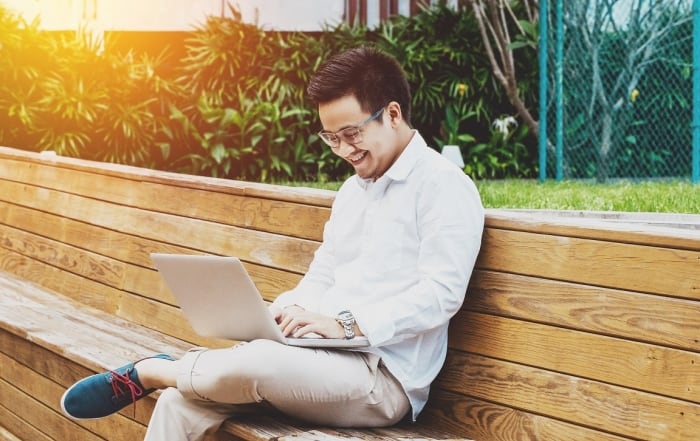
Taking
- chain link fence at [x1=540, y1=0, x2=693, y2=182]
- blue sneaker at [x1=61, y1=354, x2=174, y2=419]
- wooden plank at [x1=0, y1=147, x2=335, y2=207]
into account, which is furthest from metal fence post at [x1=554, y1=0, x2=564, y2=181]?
blue sneaker at [x1=61, y1=354, x2=174, y2=419]

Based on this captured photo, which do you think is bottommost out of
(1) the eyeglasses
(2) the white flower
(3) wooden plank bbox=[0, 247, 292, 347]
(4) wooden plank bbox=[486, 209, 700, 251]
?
(3) wooden plank bbox=[0, 247, 292, 347]

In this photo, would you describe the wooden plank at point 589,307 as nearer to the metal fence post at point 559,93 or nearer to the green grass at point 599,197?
the green grass at point 599,197

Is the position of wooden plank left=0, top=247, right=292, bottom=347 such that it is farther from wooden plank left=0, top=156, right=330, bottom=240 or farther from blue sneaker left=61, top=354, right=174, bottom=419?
blue sneaker left=61, top=354, right=174, bottom=419

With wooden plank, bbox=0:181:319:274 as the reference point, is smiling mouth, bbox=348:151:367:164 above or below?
above

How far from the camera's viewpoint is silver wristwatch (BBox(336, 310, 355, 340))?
9.95 ft

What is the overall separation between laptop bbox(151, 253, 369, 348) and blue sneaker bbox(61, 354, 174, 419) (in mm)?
278

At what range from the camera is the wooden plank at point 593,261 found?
2.58 meters

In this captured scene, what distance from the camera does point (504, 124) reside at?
1225cm

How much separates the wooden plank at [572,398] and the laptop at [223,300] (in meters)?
0.37

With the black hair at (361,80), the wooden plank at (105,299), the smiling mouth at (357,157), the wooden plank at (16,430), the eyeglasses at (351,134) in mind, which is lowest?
the wooden plank at (16,430)

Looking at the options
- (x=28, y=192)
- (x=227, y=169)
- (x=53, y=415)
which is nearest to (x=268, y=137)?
(x=227, y=169)

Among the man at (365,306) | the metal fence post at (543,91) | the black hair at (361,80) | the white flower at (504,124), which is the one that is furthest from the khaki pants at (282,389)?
the white flower at (504,124)

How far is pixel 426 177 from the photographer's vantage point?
312 centimetres

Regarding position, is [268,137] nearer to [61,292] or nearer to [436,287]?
[61,292]
